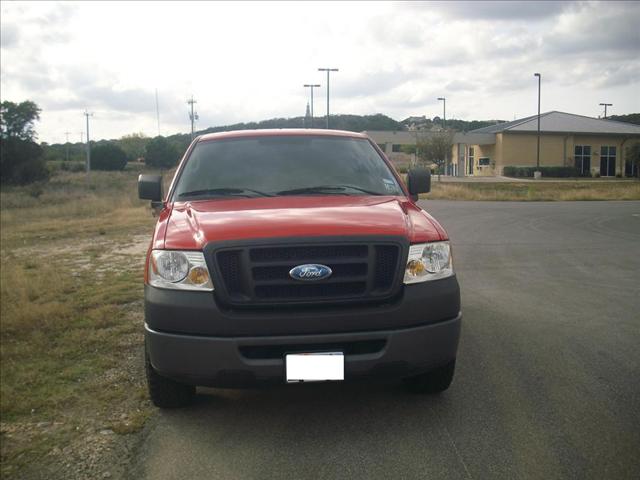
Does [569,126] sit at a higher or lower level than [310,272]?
higher

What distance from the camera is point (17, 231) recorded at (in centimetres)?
2044

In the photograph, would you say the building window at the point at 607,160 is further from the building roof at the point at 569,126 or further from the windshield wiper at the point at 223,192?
the windshield wiper at the point at 223,192

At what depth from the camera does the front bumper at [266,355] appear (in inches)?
142

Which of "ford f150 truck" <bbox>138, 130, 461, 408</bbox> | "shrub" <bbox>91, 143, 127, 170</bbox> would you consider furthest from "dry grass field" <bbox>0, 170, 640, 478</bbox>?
"shrub" <bbox>91, 143, 127, 170</bbox>

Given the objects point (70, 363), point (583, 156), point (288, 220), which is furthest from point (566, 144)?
point (288, 220)

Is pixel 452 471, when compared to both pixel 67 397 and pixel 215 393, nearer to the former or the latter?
pixel 215 393

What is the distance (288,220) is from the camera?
395 centimetres

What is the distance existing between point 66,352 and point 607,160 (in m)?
63.8

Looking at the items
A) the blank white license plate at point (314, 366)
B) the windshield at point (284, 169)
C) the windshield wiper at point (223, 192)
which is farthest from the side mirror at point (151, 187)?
the blank white license plate at point (314, 366)

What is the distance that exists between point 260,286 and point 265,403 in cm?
111

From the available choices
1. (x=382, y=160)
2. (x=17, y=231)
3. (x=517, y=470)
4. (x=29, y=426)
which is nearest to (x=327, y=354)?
(x=517, y=470)

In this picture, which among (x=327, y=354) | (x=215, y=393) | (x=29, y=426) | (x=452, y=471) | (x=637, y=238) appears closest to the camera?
(x=452, y=471)

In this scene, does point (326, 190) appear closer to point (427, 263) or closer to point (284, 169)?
point (284, 169)

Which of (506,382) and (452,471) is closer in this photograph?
(452,471)
